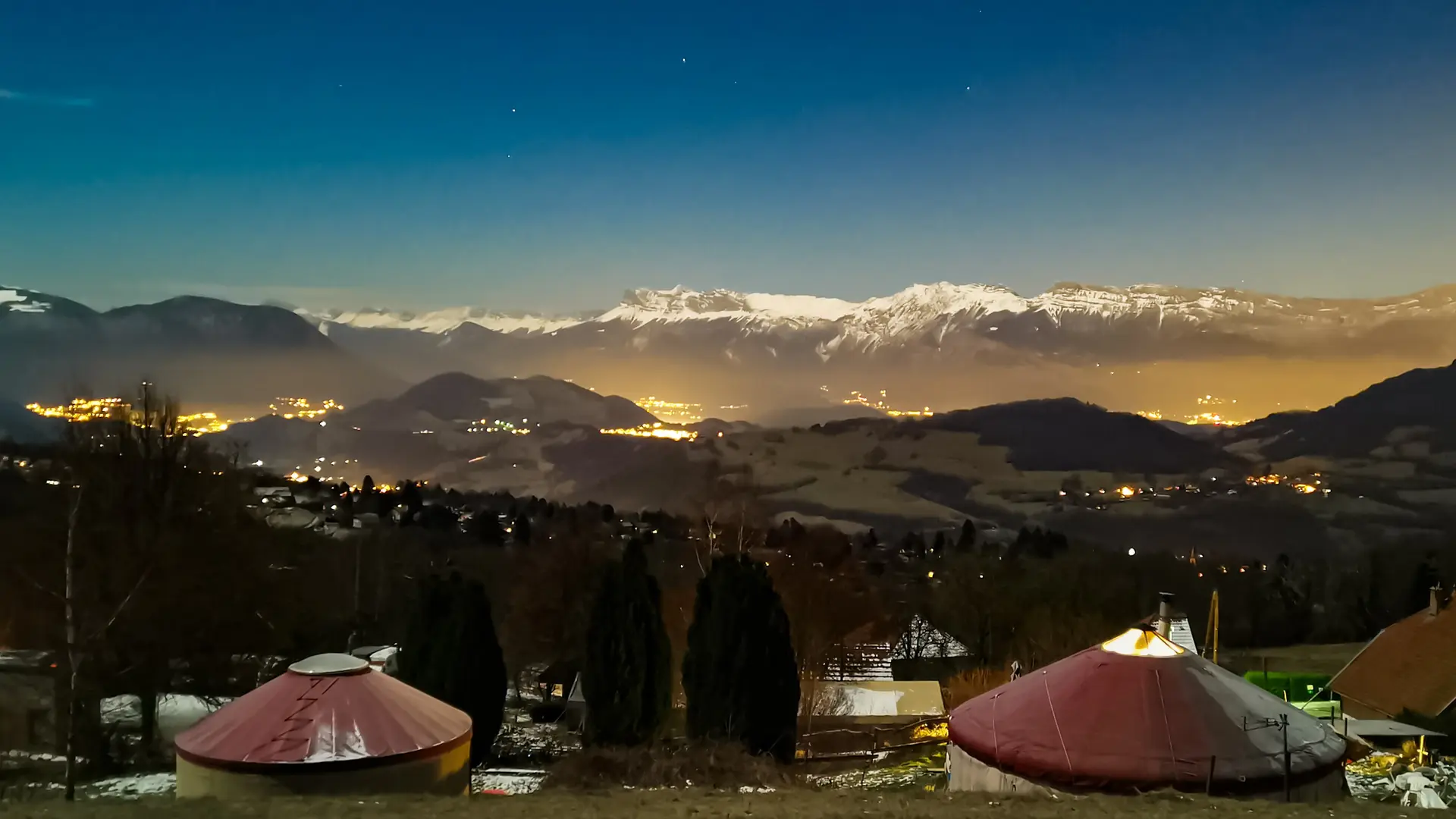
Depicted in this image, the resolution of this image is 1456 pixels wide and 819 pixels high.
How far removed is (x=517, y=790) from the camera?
42.1 feet

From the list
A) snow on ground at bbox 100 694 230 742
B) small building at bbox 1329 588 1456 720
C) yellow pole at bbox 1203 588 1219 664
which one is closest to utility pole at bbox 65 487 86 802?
snow on ground at bbox 100 694 230 742

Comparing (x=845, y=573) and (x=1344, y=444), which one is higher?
(x=1344, y=444)

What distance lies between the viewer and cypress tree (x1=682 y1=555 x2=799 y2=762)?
584 inches

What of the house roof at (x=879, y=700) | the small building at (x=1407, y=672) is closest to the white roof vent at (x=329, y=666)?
the house roof at (x=879, y=700)

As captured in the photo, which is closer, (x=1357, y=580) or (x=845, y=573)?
(x=845, y=573)

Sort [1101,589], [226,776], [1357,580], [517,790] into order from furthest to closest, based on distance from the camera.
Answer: [1357,580]
[1101,589]
[517,790]
[226,776]

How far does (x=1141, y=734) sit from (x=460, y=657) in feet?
34.8

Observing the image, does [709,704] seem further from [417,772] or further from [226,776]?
[226,776]

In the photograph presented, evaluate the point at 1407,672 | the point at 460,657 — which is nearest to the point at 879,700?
the point at 1407,672

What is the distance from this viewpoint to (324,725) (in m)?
8.91

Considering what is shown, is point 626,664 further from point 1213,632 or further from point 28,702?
point 1213,632

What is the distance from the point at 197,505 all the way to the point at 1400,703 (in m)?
22.4

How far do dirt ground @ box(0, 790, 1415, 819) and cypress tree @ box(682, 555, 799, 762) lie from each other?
729 cm

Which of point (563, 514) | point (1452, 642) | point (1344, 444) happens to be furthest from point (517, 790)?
point (1344, 444)
